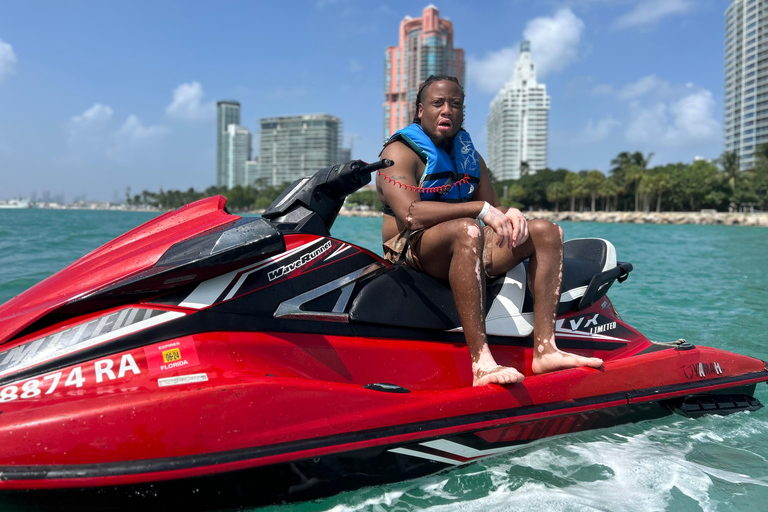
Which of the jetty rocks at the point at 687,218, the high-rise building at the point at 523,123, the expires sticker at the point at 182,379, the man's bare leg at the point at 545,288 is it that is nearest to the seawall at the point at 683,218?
the jetty rocks at the point at 687,218

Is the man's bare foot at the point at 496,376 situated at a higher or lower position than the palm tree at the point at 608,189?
lower

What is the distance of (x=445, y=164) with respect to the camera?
2516 mm

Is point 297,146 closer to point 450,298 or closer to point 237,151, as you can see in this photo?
point 237,151

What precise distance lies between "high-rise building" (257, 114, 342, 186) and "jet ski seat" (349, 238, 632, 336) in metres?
143

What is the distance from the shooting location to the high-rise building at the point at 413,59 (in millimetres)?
122250

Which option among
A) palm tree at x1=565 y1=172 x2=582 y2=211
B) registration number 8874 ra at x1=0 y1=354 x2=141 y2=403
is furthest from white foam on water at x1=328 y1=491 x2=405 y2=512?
palm tree at x1=565 y1=172 x2=582 y2=211

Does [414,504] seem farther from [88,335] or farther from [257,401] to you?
[88,335]

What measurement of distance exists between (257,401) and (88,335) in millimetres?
593

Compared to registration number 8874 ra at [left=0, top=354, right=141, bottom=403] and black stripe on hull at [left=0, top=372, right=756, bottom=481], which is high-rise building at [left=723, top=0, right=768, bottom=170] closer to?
black stripe on hull at [left=0, top=372, right=756, bottom=481]

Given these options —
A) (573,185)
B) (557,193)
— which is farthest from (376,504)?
(557,193)

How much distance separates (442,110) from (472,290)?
850mm

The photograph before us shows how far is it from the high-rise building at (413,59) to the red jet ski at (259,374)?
11862 centimetres

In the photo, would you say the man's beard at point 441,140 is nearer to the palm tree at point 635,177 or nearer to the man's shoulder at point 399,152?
the man's shoulder at point 399,152

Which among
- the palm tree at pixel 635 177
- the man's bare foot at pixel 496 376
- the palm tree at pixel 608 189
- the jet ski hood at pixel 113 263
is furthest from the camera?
the palm tree at pixel 608 189
